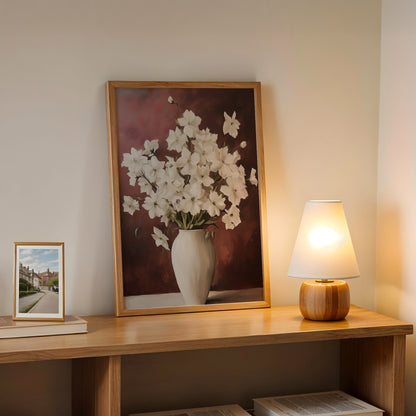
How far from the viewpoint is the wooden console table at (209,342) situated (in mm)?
1579

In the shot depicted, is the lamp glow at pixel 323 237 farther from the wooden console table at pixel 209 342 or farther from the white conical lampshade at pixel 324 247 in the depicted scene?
the wooden console table at pixel 209 342

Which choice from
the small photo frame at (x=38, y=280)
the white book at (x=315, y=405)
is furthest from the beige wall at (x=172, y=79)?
the white book at (x=315, y=405)

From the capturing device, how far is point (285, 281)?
2150mm

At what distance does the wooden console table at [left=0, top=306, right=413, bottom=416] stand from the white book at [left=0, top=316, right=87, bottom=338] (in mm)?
21

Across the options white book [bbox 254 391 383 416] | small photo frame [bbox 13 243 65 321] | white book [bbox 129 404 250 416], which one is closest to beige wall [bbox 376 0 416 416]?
white book [bbox 254 391 383 416]

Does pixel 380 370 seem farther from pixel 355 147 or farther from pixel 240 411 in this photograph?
pixel 355 147

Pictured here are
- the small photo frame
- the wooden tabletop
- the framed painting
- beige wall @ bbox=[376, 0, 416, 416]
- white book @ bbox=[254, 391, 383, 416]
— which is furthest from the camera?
beige wall @ bbox=[376, 0, 416, 416]

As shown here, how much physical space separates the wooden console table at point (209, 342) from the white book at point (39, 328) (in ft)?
0.07

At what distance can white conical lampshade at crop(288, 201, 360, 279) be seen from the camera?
1.86 metres

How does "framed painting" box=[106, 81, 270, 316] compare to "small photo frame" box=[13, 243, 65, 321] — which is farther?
"framed painting" box=[106, 81, 270, 316]

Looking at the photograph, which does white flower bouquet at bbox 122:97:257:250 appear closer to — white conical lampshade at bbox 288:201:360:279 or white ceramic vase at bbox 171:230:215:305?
white ceramic vase at bbox 171:230:215:305

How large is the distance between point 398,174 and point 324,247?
0.46 m

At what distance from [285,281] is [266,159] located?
1.43 ft

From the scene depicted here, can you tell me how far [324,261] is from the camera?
1.87 meters
